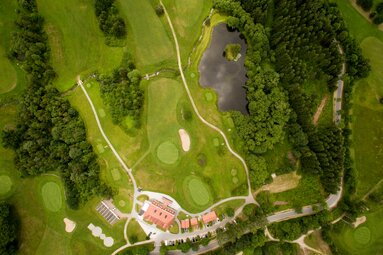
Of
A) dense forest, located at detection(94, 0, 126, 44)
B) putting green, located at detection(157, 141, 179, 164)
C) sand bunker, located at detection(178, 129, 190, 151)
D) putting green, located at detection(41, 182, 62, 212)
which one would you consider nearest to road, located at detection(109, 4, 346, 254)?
sand bunker, located at detection(178, 129, 190, 151)

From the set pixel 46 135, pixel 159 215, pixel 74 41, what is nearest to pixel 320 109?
pixel 159 215

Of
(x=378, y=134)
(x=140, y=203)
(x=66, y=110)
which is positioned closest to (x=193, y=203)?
(x=140, y=203)

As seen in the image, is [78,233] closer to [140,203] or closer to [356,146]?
[140,203]

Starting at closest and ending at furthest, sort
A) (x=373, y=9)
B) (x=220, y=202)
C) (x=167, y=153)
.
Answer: (x=220, y=202) < (x=167, y=153) < (x=373, y=9)

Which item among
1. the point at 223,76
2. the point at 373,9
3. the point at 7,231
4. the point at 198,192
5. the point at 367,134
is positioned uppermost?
the point at 373,9

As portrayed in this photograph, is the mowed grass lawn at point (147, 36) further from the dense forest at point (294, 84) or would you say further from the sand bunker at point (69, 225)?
the sand bunker at point (69, 225)

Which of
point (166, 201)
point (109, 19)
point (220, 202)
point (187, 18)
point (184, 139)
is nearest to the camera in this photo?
point (166, 201)

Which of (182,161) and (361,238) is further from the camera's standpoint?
(361,238)

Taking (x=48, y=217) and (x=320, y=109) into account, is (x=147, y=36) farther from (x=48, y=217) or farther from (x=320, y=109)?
(x=48, y=217)

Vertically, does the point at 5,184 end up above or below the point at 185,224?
below
